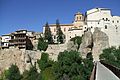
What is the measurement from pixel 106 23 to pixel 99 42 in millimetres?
3694

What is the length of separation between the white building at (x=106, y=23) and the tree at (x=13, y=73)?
12668 mm

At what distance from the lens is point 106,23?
4284 centimetres

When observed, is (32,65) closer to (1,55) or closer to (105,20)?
(1,55)

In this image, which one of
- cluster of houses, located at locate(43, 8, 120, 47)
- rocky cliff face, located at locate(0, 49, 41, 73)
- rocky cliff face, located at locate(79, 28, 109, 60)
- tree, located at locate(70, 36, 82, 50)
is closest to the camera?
rocky cliff face, located at locate(79, 28, 109, 60)

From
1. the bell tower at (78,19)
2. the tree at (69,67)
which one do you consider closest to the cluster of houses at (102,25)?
the bell tower at (78,19)

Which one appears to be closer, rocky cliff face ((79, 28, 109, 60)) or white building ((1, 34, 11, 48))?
rocky cliff face ((79, 28, 109, 60))

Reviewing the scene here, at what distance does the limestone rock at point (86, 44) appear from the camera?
40625 mm

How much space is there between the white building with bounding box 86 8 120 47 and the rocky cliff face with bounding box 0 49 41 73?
9692 mm

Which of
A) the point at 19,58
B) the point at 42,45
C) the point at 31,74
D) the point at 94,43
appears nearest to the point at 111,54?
the point at 94,43

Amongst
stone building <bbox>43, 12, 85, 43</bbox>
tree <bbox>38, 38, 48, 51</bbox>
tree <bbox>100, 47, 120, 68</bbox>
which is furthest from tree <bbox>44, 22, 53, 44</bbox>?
tree <bbox>100, 47, 120, 68</bbox>

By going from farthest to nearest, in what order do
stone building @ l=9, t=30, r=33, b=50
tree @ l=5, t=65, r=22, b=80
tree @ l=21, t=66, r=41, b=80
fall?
stone building @ l=9, t=30, r=33, b=50
tree @ l=5, t=65, r=22, b=80
tree @ l=21, t=66, r=41, b=80

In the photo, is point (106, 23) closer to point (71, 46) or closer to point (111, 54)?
point (71, 46)

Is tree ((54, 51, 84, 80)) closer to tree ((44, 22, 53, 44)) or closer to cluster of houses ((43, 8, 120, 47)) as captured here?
cluster of houses ((43, 8, 120, 47))

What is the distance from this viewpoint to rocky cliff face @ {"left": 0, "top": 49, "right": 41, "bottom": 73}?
40.6m
